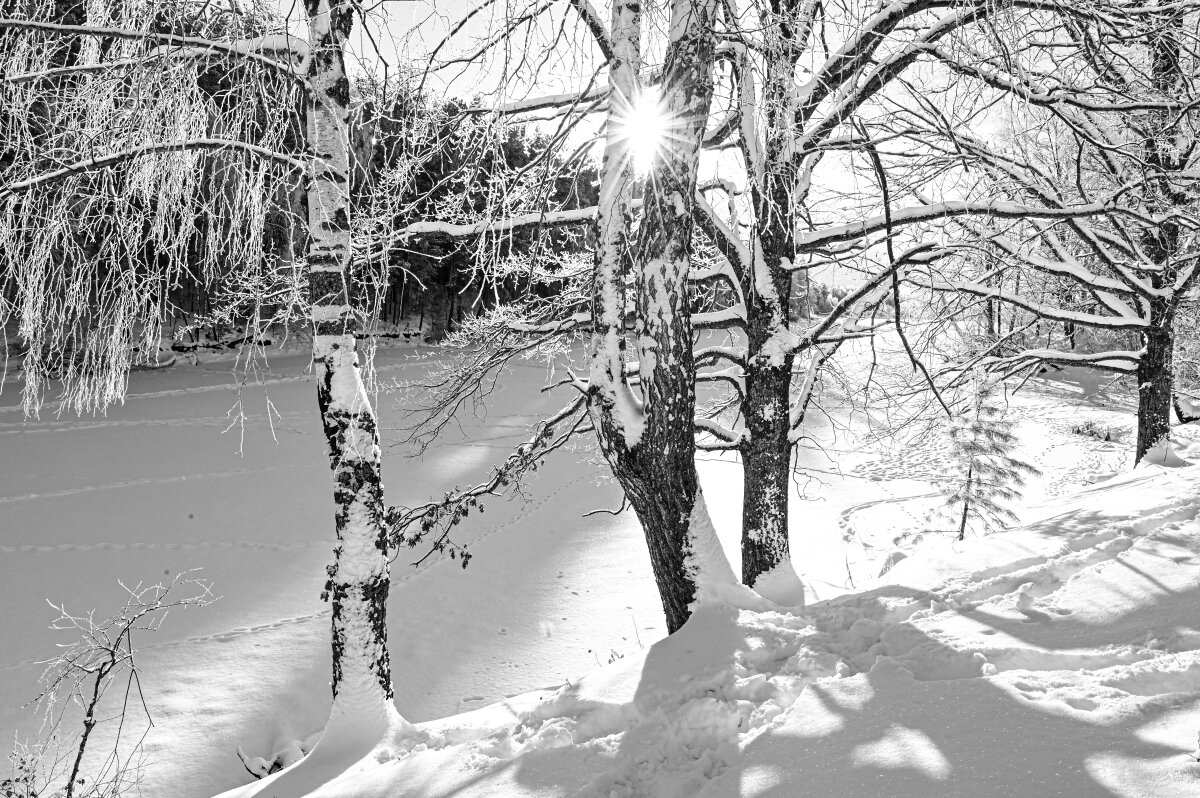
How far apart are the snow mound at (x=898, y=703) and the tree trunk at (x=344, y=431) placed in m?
0.44

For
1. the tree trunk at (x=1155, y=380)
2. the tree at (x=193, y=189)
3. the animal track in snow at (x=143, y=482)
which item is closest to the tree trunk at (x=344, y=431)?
the tree at (x=193, y=189)

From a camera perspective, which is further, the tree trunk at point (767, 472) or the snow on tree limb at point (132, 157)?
the tree trunk at point (767, 472)

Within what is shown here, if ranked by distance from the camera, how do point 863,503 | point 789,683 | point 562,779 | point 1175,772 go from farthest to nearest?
point 863,503 < point 789,683 < point 562,779 < point 1175,772

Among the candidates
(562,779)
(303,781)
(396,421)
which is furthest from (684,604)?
(396,421)

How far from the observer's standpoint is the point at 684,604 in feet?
11.7

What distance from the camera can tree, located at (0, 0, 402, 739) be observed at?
3.16 m

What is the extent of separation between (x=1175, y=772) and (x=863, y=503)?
42.5ft

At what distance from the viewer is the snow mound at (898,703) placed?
75.7 inches

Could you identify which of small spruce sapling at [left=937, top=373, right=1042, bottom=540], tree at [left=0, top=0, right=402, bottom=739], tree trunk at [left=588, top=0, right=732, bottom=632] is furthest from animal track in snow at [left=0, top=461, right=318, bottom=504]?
small spruce sapling at [left=937, top=373, right=1042, bottom=540]

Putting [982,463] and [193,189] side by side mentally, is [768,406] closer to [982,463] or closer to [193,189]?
[193,189]

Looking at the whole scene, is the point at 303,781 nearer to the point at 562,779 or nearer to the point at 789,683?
the point at 562,779

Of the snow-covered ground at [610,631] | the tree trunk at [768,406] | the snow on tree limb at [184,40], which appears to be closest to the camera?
the snow-covered ground at [610,631]

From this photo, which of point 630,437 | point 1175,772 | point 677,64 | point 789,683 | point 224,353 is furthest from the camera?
point 224,353

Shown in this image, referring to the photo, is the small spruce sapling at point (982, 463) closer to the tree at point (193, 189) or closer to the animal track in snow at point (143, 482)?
the tree at point (193, 189)
